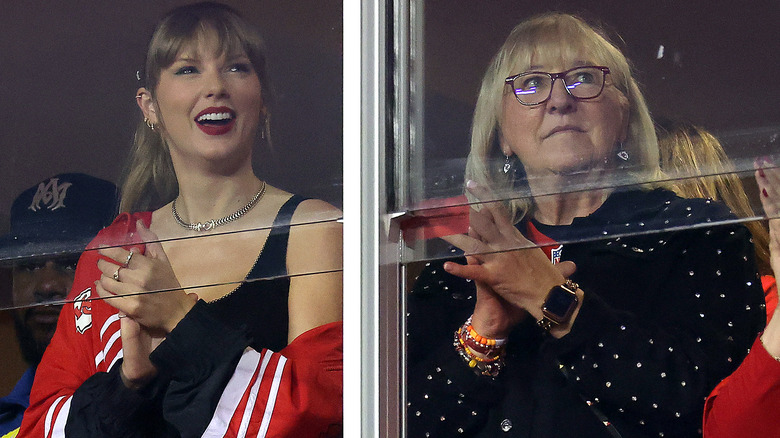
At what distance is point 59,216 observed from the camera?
5.13ft

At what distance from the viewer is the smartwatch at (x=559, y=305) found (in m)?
1.29

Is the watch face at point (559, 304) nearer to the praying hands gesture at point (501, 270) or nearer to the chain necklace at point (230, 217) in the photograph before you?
the praying hands gesture at point (501, 270)

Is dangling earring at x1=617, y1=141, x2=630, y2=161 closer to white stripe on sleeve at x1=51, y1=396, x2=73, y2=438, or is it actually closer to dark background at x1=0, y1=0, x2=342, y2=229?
dark background at x1=0, y1=0, x2=342, y2=229

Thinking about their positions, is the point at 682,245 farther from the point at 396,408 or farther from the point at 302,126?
the point at 302,126

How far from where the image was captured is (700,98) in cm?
125

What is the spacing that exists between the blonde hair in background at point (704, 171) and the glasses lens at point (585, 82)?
0.12 meters

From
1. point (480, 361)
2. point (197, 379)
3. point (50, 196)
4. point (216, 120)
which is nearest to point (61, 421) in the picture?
point (197, 379)

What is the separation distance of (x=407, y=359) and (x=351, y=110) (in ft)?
1.37

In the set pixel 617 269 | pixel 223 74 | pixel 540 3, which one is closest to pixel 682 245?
pixel 617 269

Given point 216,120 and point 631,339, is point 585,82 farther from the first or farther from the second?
point 216,120

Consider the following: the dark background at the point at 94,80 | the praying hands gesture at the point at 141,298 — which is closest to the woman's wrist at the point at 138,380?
the praying hands gesture at the point at 141,298

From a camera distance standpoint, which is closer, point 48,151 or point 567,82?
point 567,82

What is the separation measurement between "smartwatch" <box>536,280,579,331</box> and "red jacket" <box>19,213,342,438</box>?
34cm

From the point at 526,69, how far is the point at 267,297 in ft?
1.87
